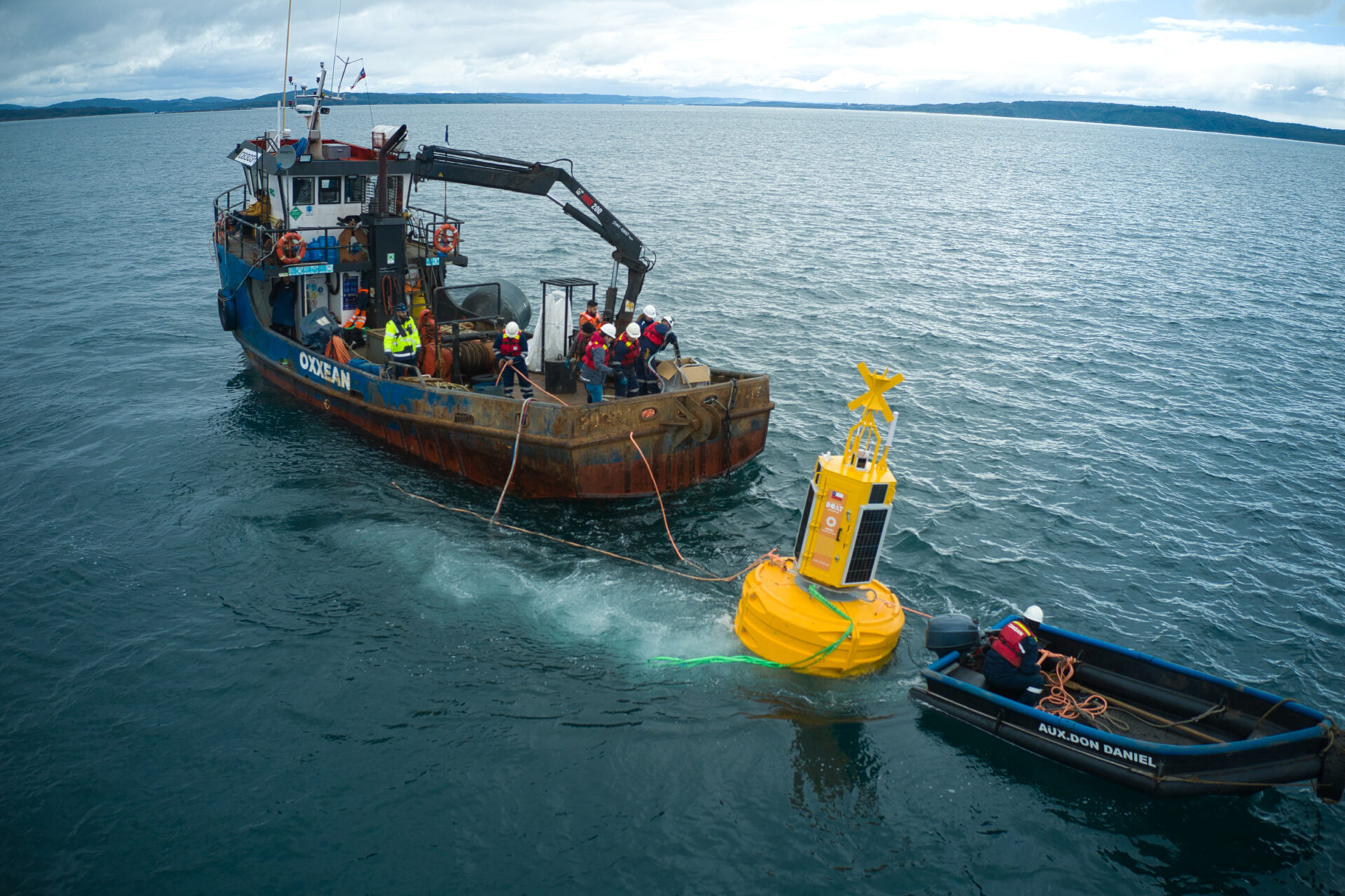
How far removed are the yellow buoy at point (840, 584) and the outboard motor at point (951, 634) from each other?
400 millimetres

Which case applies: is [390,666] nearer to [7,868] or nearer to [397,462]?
[7,868]

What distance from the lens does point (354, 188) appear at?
1633 cm

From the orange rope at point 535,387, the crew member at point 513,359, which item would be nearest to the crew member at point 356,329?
Answer: the crew member at point 513,359

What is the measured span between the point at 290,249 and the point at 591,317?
571 cm

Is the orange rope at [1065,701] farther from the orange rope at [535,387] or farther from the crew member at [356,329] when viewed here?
the crew member at [356,329]

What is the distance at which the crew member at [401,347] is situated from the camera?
45.4ft

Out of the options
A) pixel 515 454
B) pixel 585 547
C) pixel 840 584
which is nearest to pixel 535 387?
pixel 515 454

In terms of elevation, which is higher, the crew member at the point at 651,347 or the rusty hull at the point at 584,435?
the crew member at the point at 651,347

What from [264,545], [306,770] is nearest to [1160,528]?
[306,770]

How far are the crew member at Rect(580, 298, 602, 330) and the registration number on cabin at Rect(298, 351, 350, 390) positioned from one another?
4.20 meters

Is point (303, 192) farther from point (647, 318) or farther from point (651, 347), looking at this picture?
point (651, 347)

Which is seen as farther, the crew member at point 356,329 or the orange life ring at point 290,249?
the crew member at point 356,329

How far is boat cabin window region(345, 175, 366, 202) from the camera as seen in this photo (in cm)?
1628

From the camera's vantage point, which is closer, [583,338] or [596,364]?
[596,364]
